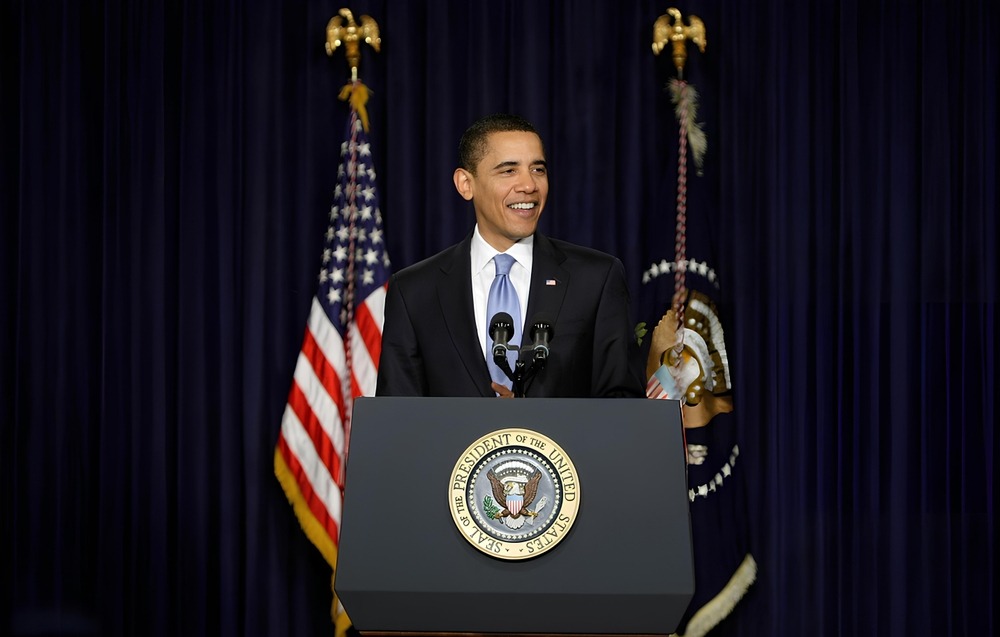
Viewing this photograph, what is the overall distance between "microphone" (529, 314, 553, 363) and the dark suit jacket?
1.46 feet

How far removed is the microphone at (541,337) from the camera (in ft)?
7.08

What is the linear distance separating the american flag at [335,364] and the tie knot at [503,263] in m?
1.74

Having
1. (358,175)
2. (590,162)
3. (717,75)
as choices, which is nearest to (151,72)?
(358,175)

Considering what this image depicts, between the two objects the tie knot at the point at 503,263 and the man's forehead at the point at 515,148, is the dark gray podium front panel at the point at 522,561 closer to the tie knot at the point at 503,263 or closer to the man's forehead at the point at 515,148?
the tie knot at the point at 503,263

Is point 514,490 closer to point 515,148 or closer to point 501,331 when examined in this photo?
point 501,331

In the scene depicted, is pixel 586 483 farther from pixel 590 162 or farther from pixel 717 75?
pixel 717 75

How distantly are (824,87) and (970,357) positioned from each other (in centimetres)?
131

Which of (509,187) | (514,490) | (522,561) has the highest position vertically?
(509,187)

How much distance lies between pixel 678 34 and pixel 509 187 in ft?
6.87

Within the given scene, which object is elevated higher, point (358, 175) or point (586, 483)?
point (358, 175)

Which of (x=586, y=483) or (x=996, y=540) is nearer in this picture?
(x=586, y=483)

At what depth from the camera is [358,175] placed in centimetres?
466

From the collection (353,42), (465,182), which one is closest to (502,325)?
(465,182)

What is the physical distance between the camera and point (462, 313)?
276cm
